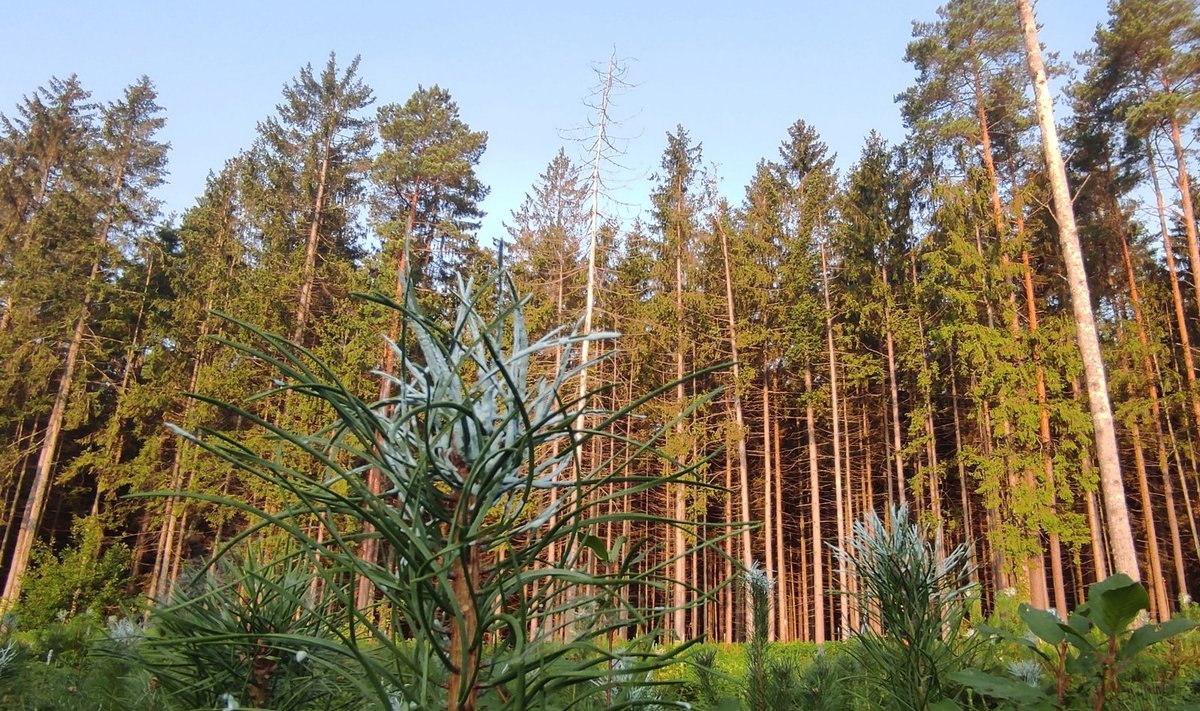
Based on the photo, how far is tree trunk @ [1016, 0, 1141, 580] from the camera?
8.91m

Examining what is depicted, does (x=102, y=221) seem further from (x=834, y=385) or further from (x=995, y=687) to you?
(x=995, y=687)

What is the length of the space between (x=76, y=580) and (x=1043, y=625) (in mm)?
23998

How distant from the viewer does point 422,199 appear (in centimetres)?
2153

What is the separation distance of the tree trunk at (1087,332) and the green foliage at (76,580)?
2173cm

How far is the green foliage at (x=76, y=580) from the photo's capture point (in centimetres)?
1788

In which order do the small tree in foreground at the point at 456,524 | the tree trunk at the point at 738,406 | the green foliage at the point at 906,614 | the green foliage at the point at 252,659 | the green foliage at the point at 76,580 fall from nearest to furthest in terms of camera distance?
the small tree in foreground at the point at 456,524
the green foliage at the point at 252,659
the green foliage at the point at 906,614
the green foliage at the point at 76,580
the tree trunk at the point at 738,406

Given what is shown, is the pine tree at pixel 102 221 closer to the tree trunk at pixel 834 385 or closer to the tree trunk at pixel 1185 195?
the tree trunk at pixel 834 385

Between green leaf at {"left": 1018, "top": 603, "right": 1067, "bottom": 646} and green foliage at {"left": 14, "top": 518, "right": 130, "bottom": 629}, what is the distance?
2164cm

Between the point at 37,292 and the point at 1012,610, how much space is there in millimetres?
27426

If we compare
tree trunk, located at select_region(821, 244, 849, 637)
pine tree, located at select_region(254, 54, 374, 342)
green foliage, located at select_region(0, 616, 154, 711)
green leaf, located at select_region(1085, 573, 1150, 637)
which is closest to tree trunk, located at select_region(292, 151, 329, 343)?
pine tree, located at select_region(254, 54, 374, 342)

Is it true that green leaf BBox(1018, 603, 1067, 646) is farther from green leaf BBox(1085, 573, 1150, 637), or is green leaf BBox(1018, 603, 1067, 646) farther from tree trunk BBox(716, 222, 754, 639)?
tree trunk BBox(716, 222, 754, 639)

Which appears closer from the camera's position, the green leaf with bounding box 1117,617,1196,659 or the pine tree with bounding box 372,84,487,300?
the green leaf with bounding box 1117,617,1196,659

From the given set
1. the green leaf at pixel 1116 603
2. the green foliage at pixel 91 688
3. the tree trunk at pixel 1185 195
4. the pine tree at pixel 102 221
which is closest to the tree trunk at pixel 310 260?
the pine tree at pixel 102 221

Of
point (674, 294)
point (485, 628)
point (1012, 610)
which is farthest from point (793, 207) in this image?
point (485, 628)
